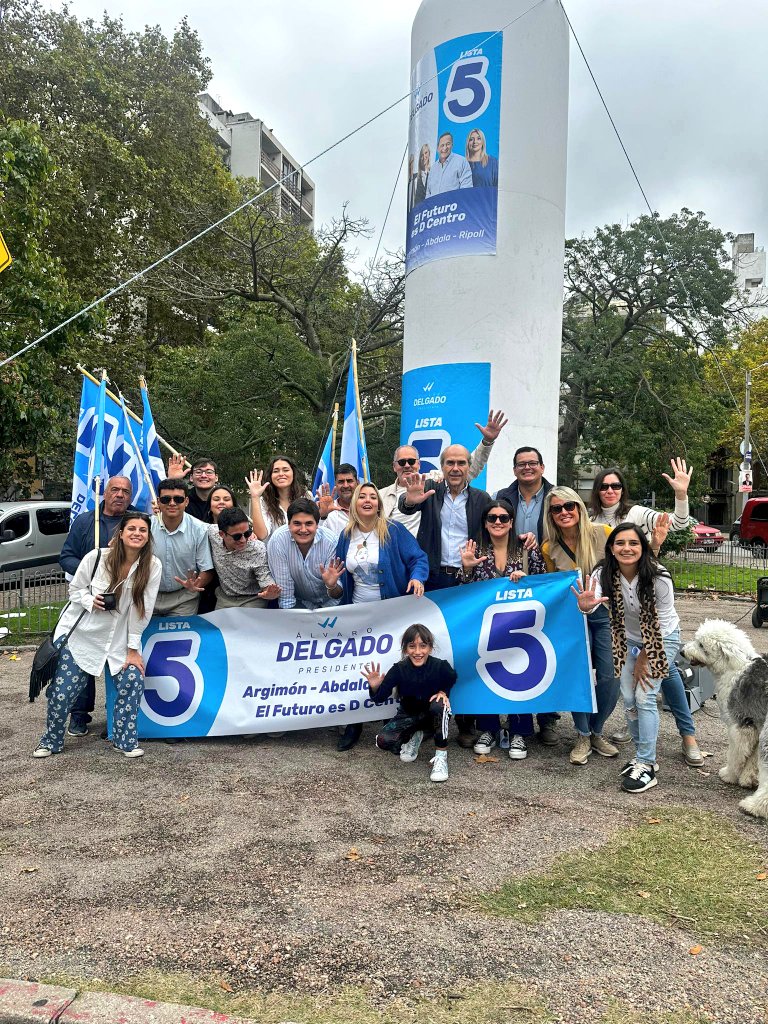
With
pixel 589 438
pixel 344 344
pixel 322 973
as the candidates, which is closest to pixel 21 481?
pixel 344 344

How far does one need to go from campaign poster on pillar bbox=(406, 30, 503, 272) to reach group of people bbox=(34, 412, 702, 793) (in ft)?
18.8

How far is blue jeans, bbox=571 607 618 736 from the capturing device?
5.45 m

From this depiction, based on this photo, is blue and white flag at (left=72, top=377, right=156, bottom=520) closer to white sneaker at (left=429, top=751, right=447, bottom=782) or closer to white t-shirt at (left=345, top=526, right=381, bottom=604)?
white t-shirt at (left=345, top=526, right=381, bottom=604)

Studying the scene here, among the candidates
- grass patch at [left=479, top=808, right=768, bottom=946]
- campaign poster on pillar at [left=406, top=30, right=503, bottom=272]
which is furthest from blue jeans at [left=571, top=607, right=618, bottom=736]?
campaign poster on pillar at [left=406, top=30, right=503, bottom=272]

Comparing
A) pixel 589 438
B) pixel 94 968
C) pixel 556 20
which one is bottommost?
pixel 94 968

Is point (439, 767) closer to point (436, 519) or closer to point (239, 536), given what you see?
point (436, 519)

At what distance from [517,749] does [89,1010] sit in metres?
3.46

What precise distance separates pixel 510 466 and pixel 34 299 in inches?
362

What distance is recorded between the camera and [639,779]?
4.80 m

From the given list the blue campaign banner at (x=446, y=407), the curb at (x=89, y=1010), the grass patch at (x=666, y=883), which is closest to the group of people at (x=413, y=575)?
the grass patch at (x=666, y=883)

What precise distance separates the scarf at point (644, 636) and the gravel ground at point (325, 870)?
801mm

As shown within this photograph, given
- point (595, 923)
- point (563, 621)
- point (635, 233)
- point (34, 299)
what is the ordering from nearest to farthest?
point (595, 923) → point (563, 621) → point (34, 299) → point (635, 233)

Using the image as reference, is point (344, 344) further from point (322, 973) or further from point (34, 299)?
point (322, 973)

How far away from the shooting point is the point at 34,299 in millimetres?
13352
